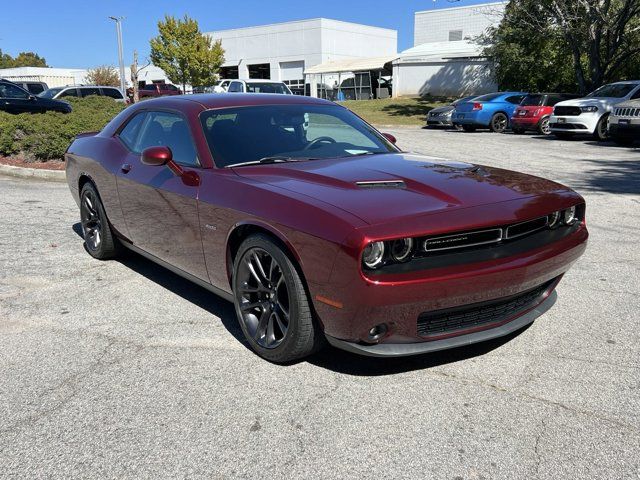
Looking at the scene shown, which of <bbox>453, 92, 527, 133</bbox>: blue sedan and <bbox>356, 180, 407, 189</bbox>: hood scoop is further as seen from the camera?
<bbox>453, 92, 527, 133</bbox>: blue sedan

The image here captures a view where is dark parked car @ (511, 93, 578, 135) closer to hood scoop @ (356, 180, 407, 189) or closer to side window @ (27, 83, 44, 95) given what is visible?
hood scoop @ (356, 180, 407, 189)

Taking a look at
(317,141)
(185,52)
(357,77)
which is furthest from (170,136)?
(185,52)

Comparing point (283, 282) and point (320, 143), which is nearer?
point (283, 282)

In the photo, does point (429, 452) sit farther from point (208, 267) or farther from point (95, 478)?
point (208, 267)

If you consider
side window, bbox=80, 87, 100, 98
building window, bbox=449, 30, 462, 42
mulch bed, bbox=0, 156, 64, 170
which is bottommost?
mulch bed, bbox=0, 156, 64, 170

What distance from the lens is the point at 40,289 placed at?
4824 mm

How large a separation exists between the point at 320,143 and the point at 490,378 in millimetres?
2071

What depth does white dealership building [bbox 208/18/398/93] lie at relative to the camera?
55.7m

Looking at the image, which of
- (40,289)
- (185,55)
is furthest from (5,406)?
(185,55)

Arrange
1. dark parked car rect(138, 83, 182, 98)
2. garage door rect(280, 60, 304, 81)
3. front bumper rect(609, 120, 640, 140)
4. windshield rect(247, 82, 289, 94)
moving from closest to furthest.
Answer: front bumper rect(609, 120, 640, 140)
windshield rect(247, 82, 289, 94)
dark parked car rect(138, 83, 182, 98)
garage door rect(280, 60, 304, 81)

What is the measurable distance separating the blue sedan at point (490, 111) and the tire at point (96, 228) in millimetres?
17741

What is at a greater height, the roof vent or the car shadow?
the roof vent

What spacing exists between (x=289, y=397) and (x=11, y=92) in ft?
60.4

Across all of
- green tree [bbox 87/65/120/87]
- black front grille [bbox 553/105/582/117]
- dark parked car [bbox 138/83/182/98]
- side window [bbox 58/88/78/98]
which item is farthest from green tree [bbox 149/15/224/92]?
black front grille [bbox 553/105/582/117]
